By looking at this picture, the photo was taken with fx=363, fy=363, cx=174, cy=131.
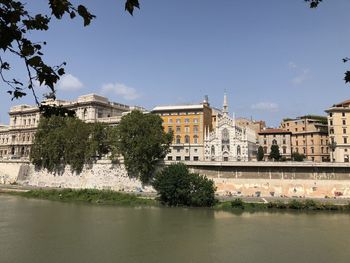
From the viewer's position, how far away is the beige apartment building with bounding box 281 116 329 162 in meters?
65.3

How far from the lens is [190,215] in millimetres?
32500

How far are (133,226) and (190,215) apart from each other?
6.79 metres

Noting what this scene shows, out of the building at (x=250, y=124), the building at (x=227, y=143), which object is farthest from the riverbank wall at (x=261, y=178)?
the building at (x=250, y=124)

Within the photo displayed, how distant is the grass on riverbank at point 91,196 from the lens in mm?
40178

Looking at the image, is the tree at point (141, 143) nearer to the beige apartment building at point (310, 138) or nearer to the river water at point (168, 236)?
the river water at point (168, 236)

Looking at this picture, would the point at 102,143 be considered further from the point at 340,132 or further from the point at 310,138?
the point at 310,138

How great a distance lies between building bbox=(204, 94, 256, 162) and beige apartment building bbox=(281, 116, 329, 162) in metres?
16.2

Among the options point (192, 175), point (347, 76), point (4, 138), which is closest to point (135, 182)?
point (192, 175)

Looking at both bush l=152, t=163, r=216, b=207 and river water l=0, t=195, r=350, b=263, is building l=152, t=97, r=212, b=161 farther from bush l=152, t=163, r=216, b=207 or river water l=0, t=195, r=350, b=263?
river water l=0, t=195, r=350, b=263

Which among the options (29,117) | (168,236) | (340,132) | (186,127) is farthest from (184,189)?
(29,117)

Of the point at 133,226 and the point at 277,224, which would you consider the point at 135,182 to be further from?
the point at 277,224

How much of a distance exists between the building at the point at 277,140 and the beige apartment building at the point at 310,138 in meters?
2.76

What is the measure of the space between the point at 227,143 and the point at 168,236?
31603mm

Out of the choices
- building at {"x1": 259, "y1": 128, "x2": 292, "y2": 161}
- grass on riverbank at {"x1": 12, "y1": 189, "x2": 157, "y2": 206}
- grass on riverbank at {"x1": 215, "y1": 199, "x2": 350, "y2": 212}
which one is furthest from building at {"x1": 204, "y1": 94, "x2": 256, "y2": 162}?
grass on riverbank at {"x1": 12, "y1": 189, "x2": 157, "y2": 206}
